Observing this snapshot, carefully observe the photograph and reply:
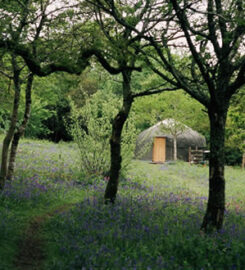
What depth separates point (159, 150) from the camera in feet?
124

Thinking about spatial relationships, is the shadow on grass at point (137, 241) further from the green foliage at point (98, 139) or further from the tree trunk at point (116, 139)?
the green foliage at point (98, 139)

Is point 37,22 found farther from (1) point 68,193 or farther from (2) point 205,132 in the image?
(2) point 205,132

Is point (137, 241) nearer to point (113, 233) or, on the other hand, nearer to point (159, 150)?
point (113, 233)

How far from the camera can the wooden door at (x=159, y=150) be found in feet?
123

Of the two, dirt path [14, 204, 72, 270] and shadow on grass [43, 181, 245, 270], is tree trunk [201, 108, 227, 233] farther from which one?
dirt path [14, 204, 72, 270]

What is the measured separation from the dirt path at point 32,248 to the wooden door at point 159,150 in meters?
29.7

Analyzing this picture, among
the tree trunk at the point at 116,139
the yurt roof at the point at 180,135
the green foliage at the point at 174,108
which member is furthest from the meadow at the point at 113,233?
the yurt roof at the point at 180,135

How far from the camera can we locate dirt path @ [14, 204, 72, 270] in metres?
5.54

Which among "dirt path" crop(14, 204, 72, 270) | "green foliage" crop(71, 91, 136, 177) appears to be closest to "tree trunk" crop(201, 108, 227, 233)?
"dirt path" crop(14, 204, 72, 270)

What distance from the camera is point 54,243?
21.1 feet

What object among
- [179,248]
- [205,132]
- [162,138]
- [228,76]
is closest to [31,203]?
[179,248]

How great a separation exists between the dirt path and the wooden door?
29730 millimetres

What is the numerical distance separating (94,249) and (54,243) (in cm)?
108

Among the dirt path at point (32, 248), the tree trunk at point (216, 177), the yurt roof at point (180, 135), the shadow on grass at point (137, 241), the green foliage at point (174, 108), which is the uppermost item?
the green foliage at point (174, 108)
